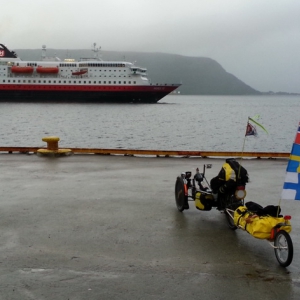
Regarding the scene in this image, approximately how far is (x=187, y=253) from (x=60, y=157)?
7.78 m

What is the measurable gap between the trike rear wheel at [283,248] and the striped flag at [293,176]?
0.35 meters

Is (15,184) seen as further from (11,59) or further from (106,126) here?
(11,59)

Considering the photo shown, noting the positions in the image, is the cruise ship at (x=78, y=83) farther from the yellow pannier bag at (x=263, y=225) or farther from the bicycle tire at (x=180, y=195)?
the yellow pannier bag at (x=263, y=225)

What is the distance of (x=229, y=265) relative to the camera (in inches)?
167

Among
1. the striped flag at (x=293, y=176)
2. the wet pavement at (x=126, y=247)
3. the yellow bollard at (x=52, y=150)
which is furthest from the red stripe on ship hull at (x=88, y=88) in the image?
the striped flag at (x=293, y=176)

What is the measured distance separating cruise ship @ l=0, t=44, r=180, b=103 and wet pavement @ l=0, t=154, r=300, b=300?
256 feet

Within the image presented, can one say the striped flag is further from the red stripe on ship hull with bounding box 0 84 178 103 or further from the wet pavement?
the red stripe on ship hull with bounding box 0 84 178 103

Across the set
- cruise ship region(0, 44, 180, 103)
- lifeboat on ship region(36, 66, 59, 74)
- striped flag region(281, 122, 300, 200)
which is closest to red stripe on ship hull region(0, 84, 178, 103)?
cruise ship region(0, 44, 180, 103)

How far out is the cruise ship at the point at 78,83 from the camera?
85.4m

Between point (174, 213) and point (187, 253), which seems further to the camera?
point (174, 213)

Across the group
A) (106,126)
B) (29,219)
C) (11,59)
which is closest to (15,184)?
(29,219)

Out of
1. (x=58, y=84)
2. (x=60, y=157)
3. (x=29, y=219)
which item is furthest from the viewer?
(x=58, y=84)

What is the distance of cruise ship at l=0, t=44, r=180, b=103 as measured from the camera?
8538 centimetres

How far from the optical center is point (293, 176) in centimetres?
423
